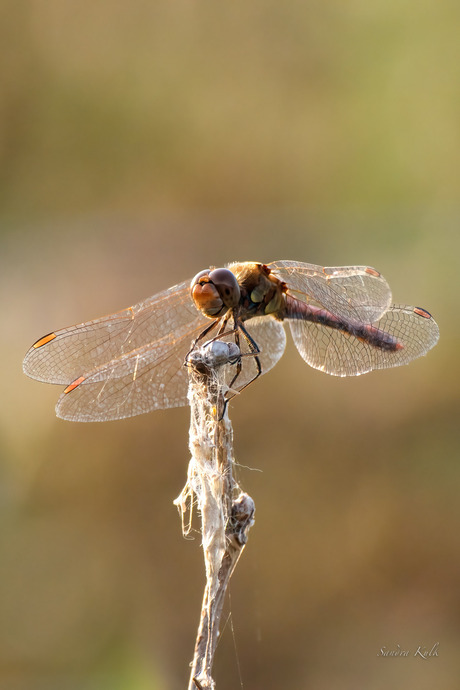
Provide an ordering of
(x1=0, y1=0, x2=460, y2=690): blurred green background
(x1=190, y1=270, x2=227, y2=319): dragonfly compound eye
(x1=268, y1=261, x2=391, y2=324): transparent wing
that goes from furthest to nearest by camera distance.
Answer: (x1=0, y1=0, x2=460, y2=690): blurred green background
(x1=268, y1=261, x2=391, y2=324): transparent wing
(x1=190, y1=270, x2=227, y2=319): dragonfly compound eye

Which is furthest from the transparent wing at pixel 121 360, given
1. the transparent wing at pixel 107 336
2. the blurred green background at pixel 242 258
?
the blurred green background at pixel 242 258

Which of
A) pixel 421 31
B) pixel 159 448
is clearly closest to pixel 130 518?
pixel 159 448

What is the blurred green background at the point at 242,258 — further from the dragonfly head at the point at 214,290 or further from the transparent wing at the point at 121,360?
the dragonfly head at the point at 214,290

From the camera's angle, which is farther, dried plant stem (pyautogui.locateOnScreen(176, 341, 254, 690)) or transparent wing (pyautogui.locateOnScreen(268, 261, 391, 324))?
transparent wing (pyautogui.locateOnScreen(268, 261, 391, 324))

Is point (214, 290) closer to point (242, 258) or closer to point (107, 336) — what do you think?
point (107, 336)

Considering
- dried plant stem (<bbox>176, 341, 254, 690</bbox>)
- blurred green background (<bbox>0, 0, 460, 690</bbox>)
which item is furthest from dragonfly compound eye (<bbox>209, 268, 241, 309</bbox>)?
blurred green background (<bbox>0, 0, 460, 690</bbox>)

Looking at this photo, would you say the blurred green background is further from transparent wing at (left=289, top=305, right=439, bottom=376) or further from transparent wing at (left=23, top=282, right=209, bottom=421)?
transparent wing at (left=23, top=282, right=209, bottom=421)

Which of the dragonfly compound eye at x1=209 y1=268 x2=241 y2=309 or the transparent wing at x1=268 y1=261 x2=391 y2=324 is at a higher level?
the dragonfly compound eye at x1=209 y1=268 x2=241 y2=309

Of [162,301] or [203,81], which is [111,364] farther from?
[203,81]
